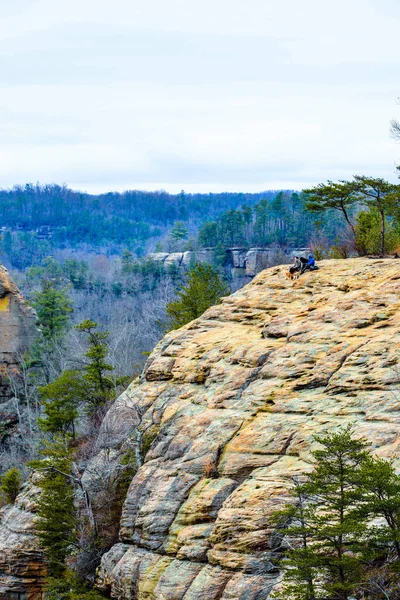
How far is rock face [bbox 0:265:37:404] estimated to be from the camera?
54812mm

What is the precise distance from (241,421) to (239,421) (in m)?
0.07

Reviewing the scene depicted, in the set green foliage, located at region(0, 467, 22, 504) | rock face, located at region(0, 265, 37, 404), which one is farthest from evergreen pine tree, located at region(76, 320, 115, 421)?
rock face, located at region(0, 265, 37, 404)

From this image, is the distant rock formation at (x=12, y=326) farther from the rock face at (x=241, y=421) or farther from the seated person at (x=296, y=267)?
the seated person at (x=296, y=267)

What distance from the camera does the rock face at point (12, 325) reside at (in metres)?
54.8

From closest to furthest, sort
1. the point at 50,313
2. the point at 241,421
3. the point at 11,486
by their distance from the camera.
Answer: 1. the point at 241,421
2. the point at 11,486
3. the point at 50,313

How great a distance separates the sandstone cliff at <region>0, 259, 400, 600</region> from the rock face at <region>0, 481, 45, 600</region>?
0.12 meters

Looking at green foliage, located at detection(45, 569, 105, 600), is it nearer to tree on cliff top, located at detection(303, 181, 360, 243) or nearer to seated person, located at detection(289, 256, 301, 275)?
seated person, located at detection(289, 256, 301, 275)

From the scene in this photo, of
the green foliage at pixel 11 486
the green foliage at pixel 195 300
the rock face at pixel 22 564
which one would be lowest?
the rock face at pixel 22 564

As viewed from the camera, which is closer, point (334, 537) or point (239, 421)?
point (334, 537)

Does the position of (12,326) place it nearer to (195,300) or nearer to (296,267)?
(195,300)

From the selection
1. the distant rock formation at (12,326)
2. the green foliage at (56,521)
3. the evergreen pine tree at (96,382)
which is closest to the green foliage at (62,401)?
the evergreen pine tree at (96,382)

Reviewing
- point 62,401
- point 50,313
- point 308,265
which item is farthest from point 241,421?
point 50,313

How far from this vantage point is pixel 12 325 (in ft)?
181

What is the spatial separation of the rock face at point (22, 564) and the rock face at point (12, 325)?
89.6 ft
